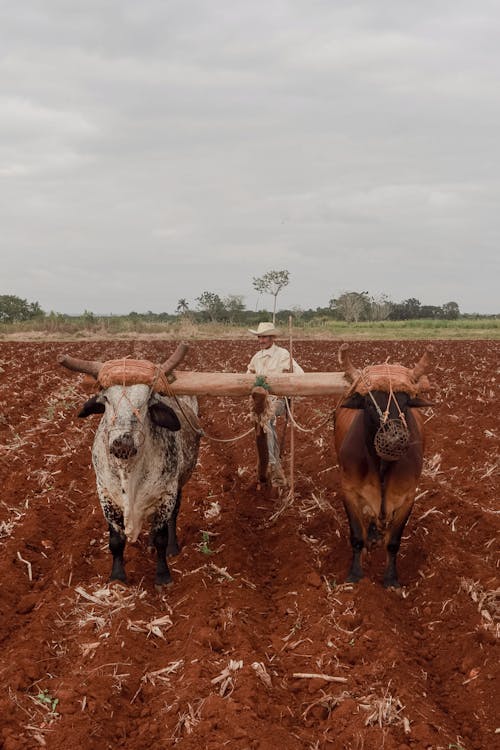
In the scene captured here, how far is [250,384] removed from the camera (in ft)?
22.0

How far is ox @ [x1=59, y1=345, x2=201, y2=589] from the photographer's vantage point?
5.46 metres

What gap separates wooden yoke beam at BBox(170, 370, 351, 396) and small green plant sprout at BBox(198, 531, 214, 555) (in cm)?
161

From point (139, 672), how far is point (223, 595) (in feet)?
4.06

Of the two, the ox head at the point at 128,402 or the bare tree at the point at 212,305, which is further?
the bare tree at the point at 212,305

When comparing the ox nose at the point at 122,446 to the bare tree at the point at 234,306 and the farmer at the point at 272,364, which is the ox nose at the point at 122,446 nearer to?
the farmer at the point at 272,364

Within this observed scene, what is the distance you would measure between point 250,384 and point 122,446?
184 centimetres

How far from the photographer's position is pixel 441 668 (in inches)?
198

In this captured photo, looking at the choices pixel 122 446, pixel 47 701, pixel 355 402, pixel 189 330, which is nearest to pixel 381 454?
pixel 355 402

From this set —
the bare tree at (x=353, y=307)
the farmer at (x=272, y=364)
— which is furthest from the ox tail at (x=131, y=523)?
the bare tree at (x=353, y=307)

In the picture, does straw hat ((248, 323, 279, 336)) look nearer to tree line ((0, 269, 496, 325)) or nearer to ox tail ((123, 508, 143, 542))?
ox tail ((123, 508, 143, 542))

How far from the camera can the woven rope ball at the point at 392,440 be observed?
17.8 feet

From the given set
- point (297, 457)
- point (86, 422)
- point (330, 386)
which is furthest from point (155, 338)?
point (330, 386)

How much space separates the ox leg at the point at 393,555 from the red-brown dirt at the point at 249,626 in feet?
0.32

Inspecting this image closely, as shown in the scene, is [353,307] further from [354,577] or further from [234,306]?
[354,577]
